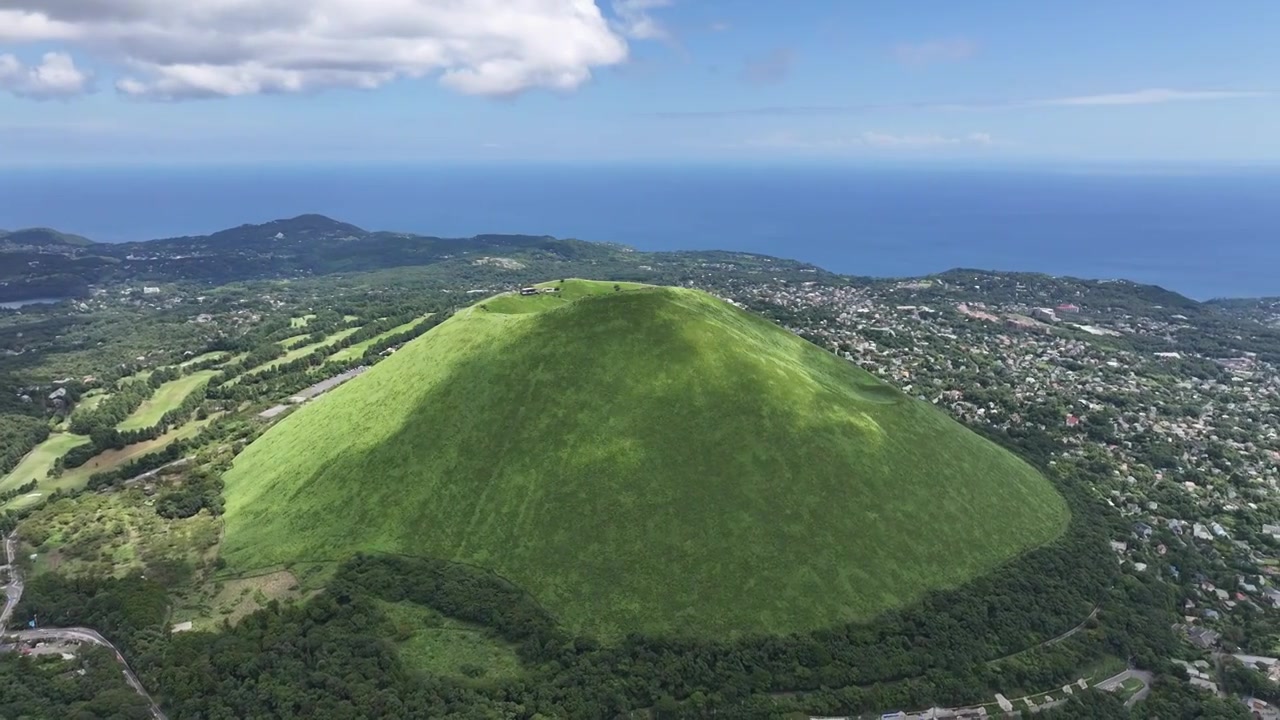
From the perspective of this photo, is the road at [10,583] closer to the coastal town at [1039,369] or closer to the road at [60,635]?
the road at [60,635]

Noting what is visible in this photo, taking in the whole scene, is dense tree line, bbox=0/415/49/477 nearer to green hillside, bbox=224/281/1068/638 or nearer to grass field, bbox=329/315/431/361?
green hillside, bbox=224/281/1068/638

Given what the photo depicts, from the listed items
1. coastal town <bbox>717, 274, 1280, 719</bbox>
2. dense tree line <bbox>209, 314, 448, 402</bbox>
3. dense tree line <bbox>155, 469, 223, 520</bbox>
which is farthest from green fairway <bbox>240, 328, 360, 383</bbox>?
coastal town <bbox>717, 274, 1280, 719</bbox>

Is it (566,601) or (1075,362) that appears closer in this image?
(566,601)

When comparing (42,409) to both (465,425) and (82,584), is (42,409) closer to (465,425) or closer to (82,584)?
(82,584)

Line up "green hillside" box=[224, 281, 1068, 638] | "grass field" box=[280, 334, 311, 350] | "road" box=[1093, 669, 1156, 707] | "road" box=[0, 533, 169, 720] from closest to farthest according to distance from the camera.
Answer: "road" box=[0, 533, 169, 720] → "road" box=[1093, 669, 1156, 707] → "green hillside" box=[224, 281, 1068, 638] → "grass field" box=[280, 334, 311, 350]

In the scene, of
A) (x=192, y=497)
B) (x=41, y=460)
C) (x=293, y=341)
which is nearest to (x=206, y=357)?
(x=293, y=341)

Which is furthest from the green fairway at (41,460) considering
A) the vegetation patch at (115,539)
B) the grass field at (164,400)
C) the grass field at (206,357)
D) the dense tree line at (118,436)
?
the grass field at (206,357)

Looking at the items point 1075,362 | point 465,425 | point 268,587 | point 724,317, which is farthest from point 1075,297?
point 268,587

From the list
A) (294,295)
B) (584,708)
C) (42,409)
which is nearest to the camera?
(584,708)
